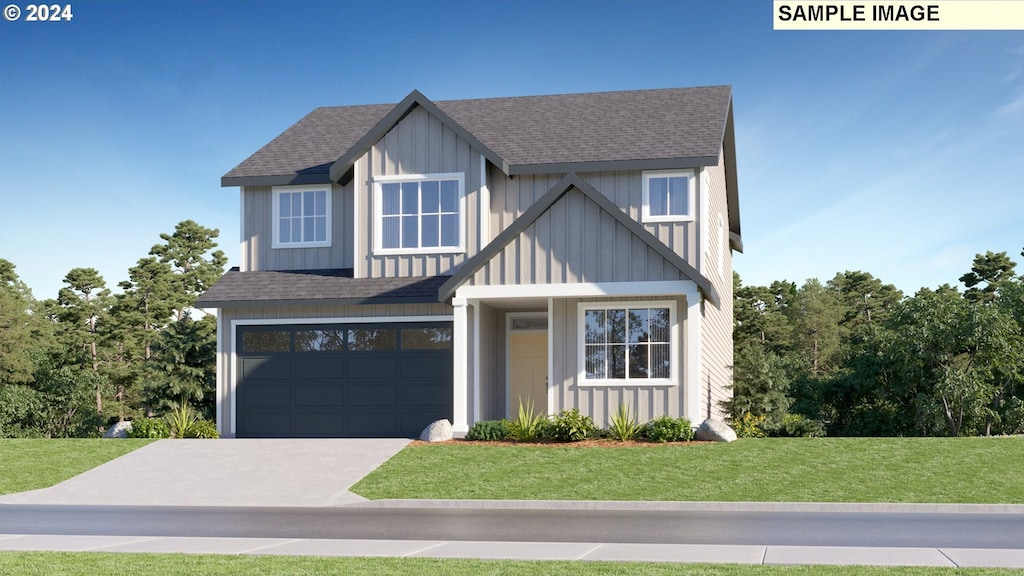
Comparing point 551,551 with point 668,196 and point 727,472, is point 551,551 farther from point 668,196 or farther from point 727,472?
point 668,196

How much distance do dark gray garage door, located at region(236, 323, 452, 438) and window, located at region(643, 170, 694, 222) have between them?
538 cm

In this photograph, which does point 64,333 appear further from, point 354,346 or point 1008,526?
point 1008,526

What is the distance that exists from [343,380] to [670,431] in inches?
318

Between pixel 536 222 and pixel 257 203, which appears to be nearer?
pixel 536 222

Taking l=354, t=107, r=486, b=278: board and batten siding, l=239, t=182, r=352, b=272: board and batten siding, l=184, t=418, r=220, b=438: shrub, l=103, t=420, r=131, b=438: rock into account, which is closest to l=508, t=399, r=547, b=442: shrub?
l=354, t=107, r=486, b=278: board and batten siding

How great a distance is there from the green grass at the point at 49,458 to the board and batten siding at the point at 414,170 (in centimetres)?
660

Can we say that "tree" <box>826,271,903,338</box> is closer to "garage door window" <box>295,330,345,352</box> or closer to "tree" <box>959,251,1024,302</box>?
"tree" <box>959,251,1024,302</box>

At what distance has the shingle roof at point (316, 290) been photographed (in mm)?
25109

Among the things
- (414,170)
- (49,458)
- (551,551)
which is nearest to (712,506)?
(551,551)

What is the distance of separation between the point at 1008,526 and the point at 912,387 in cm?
2016

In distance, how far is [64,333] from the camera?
48.1 m

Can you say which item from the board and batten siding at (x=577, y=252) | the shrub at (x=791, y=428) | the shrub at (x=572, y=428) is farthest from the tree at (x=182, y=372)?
the shrub at (x=791, y=428)

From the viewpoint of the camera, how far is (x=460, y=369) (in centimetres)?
2294

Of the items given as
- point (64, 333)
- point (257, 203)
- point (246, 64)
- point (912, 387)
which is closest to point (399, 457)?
point (257, 203)
